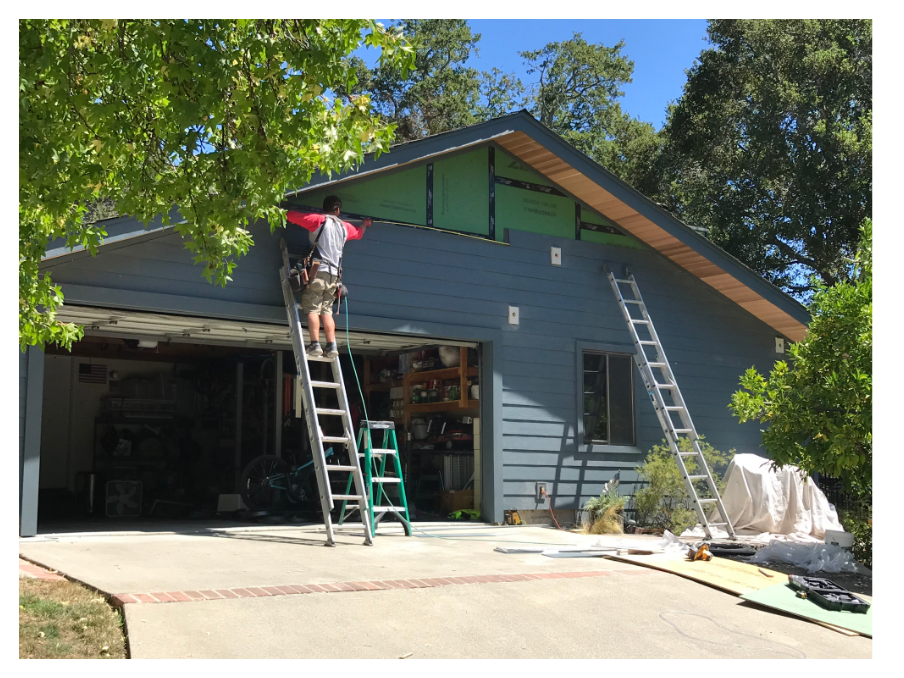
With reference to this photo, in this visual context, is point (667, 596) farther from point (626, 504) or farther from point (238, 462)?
point (238, 462)

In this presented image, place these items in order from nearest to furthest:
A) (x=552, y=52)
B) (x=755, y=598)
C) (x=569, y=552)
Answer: (x=755, y=598), (x=569, y=552), (x=552, y=52)

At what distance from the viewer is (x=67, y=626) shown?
15.1ft

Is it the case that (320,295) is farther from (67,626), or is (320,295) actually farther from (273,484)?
(67,626)

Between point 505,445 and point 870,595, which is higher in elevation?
point 505,445

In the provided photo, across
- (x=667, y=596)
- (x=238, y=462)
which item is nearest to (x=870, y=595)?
(x=667, y=596)

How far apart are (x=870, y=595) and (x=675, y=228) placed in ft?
19.8

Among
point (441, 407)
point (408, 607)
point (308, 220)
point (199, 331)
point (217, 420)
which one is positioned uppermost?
point (308, 220)

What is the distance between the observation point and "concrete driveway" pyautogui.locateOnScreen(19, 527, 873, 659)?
4.73 metres

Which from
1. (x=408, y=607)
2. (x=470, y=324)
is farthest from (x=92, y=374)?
(x=408, y=607)

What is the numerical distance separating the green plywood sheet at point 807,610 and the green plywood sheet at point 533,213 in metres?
5.95

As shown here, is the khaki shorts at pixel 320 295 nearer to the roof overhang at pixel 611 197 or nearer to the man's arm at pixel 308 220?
the man's arm at pixel 308 220

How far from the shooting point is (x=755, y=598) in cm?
629

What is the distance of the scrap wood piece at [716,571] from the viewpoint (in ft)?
22.2

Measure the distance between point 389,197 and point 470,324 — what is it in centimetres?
183
